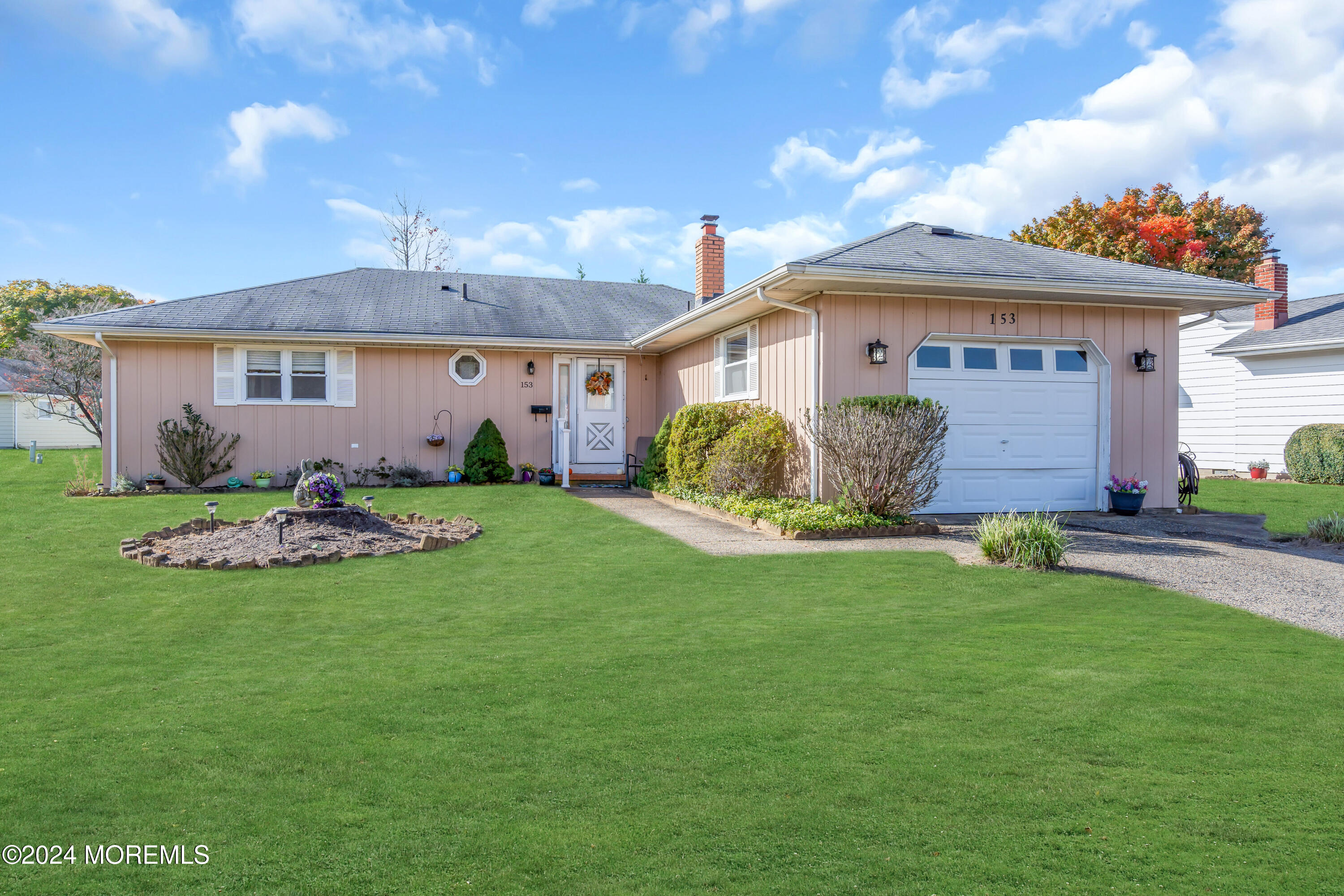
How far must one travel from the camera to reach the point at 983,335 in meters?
10.2

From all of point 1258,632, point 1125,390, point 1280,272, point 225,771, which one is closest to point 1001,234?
point 1280,272

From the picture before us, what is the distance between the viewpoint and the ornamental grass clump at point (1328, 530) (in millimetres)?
8133

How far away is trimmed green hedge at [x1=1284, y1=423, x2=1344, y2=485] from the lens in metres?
15.9

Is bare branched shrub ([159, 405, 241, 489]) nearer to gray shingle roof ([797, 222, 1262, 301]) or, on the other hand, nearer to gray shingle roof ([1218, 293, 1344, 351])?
gray shingle roof ([797, 222, 1262, 301])

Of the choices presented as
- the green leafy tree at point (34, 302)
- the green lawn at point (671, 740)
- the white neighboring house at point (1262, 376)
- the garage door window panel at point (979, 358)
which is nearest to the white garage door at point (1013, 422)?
the garage door window panel at point (979, 358)

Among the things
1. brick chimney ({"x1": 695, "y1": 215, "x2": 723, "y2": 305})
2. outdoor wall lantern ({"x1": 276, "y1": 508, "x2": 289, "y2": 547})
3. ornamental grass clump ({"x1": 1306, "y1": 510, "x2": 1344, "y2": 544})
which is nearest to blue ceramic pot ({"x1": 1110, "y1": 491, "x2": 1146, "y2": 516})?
ornamental grass clump ({"x1": 1306, "y1": 510, "x2": 1344, "y2": 544})

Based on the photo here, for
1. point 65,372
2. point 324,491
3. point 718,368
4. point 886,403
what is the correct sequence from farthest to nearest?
1. point 65,372
2. point 718,368
3. point 886,403
4. point 324,491

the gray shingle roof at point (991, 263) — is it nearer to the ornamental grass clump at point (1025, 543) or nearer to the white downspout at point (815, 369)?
the white downspout at point (815, 369)

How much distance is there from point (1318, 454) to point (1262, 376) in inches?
105

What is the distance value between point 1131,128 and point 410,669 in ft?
78.7

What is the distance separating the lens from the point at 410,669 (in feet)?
13.3

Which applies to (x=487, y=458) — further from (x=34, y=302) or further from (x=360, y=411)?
(x=34, y=302)

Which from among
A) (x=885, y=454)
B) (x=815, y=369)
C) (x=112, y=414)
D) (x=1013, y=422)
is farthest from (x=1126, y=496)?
(x=112, y=414)

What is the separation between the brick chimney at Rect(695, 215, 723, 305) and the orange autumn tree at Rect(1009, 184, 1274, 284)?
16391mm
